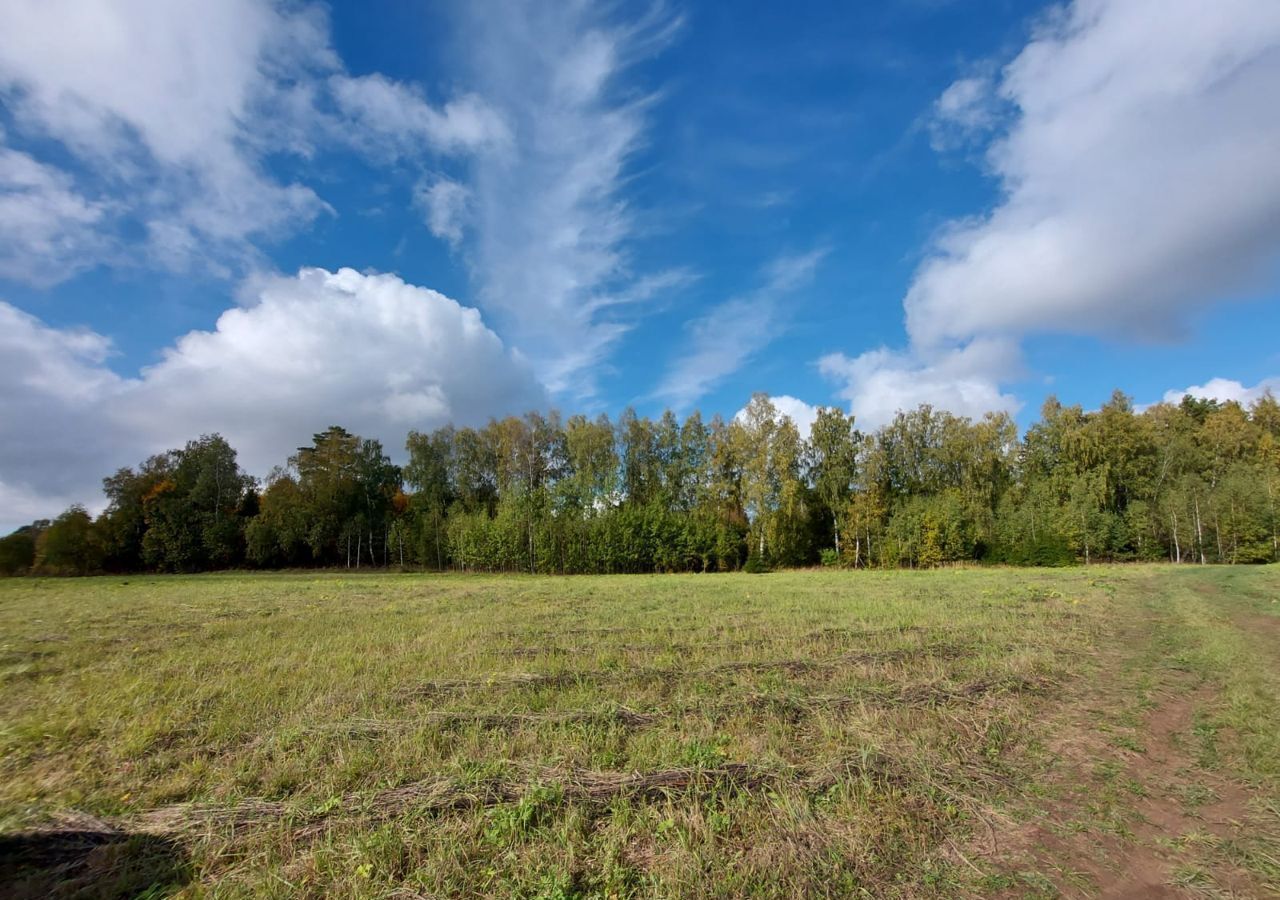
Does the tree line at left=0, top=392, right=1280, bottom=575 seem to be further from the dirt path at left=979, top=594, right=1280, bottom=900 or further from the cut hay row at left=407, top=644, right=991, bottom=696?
the dirt path at left=979, top=594, right=1280, bottom=900

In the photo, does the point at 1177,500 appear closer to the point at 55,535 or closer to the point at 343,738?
the point at 343,738

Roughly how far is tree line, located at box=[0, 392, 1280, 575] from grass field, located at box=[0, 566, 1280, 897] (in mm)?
47482

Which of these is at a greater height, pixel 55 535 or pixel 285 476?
pixel 285 476

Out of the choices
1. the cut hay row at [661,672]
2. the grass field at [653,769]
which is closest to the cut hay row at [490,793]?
the grass field at [653,769]

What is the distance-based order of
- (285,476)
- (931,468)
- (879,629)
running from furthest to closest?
(285,476)
(931,468)
(879,629)

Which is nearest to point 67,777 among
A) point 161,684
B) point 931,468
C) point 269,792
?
point 269,792

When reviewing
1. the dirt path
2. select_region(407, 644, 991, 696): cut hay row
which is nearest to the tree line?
select_region(407, 644, 991, 696): cut hay row

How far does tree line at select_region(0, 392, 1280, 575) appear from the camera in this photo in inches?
2272

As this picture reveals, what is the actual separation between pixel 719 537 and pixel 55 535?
76.0 metres

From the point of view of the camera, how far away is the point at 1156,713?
8.30 metres

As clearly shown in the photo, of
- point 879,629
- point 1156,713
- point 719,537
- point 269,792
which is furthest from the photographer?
point 719,537

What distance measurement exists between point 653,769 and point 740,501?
190 ft

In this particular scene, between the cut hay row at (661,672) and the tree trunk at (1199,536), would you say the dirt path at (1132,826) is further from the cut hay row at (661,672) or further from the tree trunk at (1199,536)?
the tree trunk at (1199,536)

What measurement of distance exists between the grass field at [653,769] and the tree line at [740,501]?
47.5m
